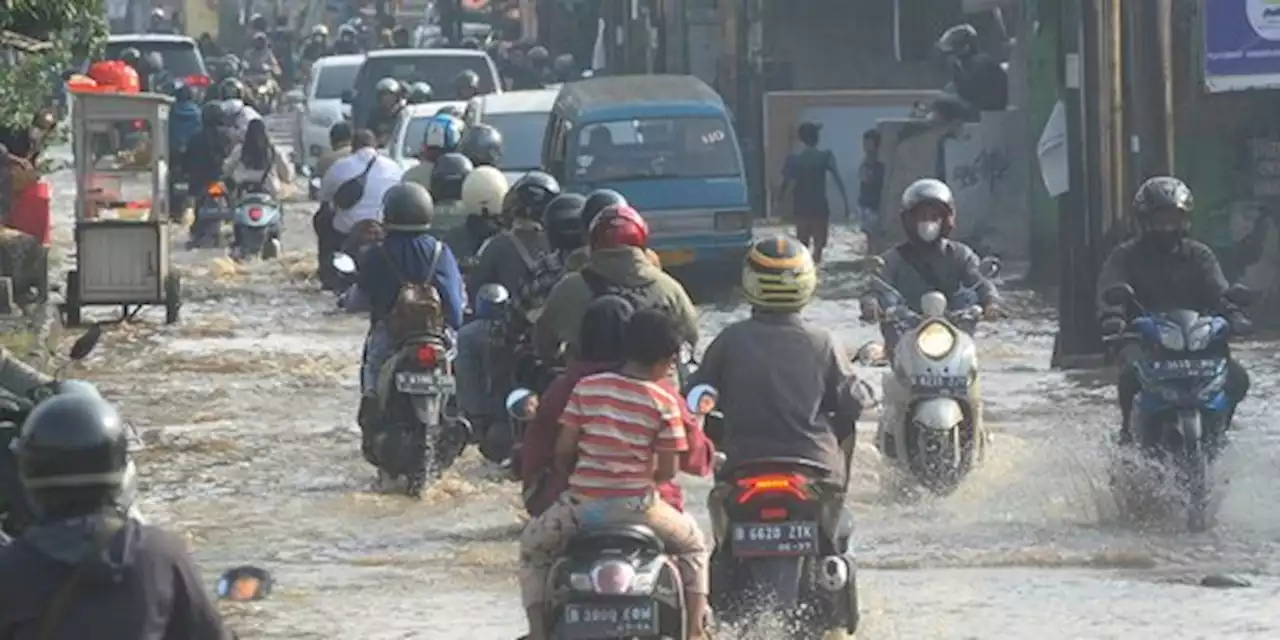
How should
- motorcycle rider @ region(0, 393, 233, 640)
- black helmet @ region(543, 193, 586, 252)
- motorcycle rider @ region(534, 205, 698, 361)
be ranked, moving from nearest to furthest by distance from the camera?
motorcycle rider @ region(0, 393, 233, 640), motorcycle rider @ region(534, 205, 698, 361), black helmet @ region(543, 193, 586, 252)

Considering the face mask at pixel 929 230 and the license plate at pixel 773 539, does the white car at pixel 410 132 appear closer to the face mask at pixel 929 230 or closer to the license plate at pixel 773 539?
the face mask at pixel 929 230

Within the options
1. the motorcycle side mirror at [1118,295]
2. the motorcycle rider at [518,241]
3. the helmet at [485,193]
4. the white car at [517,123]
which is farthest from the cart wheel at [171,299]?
the motorcycle side mirror at [1118,295]

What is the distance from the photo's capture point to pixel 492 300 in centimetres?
1310

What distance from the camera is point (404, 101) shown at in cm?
3089

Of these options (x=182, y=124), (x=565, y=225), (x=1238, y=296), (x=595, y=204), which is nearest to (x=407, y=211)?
(x=565, y=225)

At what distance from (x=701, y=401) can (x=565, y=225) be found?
3942 millimetres

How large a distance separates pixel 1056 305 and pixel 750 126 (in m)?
11.1

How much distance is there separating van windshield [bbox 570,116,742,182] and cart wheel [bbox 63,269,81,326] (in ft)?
14.2

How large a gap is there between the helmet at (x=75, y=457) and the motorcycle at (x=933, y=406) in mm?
7949

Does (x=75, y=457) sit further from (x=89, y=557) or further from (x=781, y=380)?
(x=781, y=380)

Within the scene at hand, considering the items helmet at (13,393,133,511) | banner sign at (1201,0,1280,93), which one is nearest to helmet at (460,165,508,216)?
banner sign at (1201,0,1280,93)

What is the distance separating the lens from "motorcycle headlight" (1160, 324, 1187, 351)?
12102 mm

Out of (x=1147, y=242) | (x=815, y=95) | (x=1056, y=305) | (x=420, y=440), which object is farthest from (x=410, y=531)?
(x=815, y=95)

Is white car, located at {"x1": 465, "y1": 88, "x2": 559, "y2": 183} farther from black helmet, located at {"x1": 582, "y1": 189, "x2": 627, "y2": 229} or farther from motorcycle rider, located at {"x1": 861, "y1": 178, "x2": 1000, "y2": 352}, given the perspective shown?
black helmet, located at {"x1": 582, "y1": 189, "x2": 627, "y2": 229}
